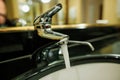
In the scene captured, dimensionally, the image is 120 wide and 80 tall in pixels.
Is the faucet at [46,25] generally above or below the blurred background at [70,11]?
below

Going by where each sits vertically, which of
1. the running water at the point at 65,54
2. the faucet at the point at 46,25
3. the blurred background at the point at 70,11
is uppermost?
the blurred background at the point at 70,11

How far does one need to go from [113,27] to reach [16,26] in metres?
0.74

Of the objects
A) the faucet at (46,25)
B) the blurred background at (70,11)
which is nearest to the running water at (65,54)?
the faucet at (46,25)

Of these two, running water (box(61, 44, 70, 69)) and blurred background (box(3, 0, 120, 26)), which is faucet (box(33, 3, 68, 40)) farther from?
blurred background (box(3, 0, 120, 26))

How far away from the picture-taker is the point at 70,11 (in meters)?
0.94

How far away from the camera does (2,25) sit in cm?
62

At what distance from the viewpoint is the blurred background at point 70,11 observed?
2.28 feet

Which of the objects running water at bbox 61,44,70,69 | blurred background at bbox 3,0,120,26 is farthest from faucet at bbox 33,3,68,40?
blurred background at bbox 3,0,120,26

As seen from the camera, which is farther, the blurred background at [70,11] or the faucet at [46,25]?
the blurred background at [70,11]

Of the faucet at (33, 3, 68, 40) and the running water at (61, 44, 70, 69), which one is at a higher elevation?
the faucet at (33, 3, 68, 40)

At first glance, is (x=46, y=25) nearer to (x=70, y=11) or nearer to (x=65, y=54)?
(x=65, y=54)

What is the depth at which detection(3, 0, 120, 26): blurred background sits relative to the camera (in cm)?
70

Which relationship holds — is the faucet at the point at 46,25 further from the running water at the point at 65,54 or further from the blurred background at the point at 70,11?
the blurred background at the point at 70,11

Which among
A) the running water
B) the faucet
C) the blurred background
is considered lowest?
the running water
